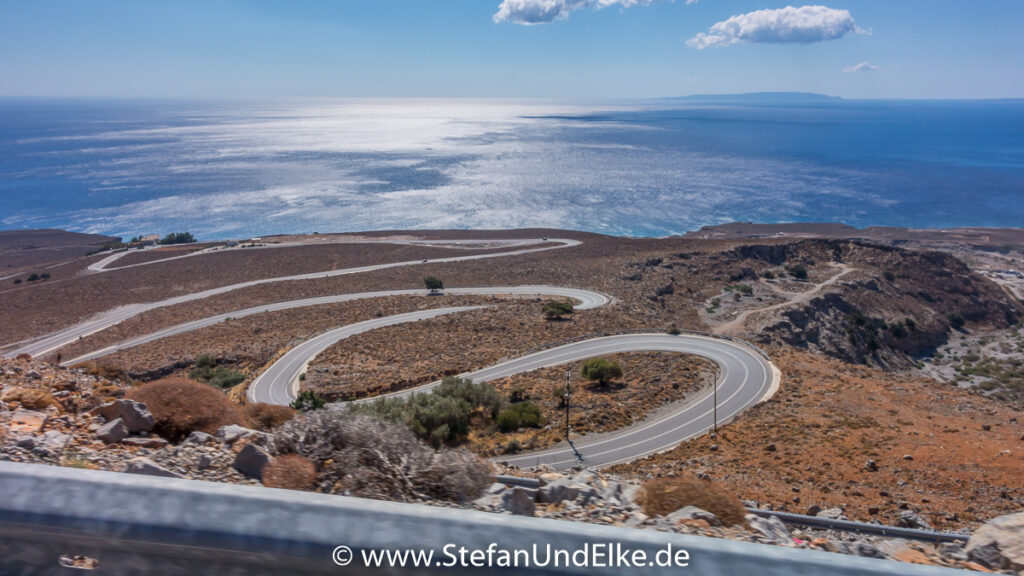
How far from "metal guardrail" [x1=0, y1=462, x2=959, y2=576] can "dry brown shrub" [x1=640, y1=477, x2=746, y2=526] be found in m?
2.78

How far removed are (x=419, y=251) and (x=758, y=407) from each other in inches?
1739

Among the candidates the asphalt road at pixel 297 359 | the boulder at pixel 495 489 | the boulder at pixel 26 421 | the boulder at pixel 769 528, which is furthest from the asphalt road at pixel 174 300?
the boulder at pixel 769 528

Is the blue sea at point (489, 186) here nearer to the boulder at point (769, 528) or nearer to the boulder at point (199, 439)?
the boulder at point (199, 439)

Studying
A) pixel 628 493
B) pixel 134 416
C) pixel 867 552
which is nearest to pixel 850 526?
pixel 867 552

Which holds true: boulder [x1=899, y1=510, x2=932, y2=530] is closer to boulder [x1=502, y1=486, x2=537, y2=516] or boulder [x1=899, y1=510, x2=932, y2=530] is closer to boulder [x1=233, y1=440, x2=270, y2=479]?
boulder [x1=502, y1=486, x2=537, y2=516]

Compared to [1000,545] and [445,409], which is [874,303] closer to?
[445,409]

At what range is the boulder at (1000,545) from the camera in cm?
333

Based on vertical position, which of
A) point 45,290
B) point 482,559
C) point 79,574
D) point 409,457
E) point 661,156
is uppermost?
point 661,156

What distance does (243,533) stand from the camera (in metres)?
2.11

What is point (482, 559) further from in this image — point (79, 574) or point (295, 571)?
point (79, 574)

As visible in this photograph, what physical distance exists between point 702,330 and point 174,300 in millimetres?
38920

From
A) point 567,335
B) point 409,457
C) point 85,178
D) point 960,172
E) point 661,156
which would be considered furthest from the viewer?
point 661,156

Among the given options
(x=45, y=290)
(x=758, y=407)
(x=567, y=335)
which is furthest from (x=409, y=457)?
(x=45, y=290)

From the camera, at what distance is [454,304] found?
39219mm
